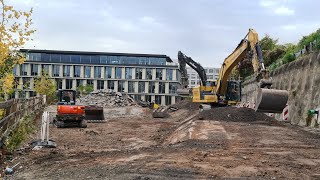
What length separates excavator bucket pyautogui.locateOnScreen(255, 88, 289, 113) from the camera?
55.8 feet

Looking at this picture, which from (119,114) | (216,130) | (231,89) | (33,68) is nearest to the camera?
(216,130)

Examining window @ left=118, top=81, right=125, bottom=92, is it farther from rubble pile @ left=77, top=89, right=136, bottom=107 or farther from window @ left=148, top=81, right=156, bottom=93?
rubble pile @ left=77, top=89, right=136, bottom=107

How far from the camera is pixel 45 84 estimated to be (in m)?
56.2

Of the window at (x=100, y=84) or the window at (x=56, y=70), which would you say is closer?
the window at (x=56, y=70)

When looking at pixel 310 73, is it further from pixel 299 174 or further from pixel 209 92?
pixel 299 174

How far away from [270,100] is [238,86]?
40.6 ft

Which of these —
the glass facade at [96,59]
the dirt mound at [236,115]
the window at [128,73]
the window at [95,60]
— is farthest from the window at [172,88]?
the dirt mound at [236,115]

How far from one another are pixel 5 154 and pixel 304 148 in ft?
28.6

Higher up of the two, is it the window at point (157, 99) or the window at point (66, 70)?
the window at point (66, 70)

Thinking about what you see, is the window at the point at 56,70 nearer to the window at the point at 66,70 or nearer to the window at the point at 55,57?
the window at the point at 66,70

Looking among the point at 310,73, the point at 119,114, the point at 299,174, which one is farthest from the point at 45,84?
the point at 299,174

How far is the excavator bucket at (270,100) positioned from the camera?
1702 centimetres

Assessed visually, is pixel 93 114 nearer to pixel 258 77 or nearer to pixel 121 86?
pixel 258 77

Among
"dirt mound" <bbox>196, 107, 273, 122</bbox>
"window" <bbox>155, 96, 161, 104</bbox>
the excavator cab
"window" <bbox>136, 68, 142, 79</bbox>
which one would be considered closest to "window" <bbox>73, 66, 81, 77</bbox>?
"window" <bbox>136, 68, 142, 79</bbox>
